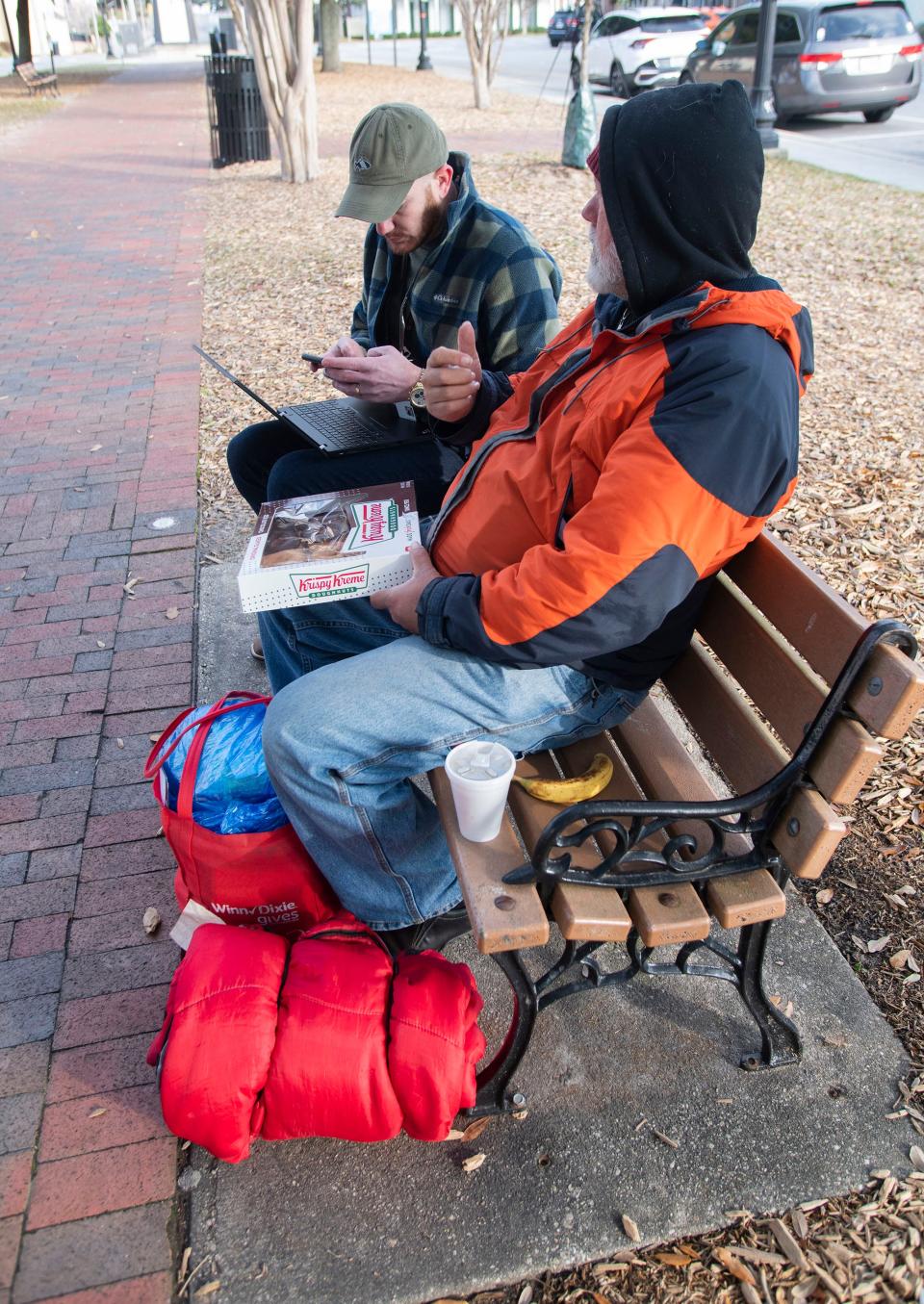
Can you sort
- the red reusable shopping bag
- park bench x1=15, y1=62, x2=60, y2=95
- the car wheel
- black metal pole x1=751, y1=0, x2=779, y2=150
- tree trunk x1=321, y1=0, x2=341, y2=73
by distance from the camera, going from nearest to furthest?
the red reusable shopping bag, black metal pole x1=751, y1=0, x2=779, y2=150, the car wheel, park bench x1=15, y1=62, x2=60, y2=95, tree trunk x1=321, y1=0, x2=341, y2=73

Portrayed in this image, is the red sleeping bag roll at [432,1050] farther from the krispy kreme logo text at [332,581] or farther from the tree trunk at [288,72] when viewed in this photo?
the tree trunk at [288,72]

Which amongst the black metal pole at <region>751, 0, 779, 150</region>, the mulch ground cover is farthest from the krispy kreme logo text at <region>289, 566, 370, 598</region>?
the black metal pole at <region>751, 0, 779, 150</region>

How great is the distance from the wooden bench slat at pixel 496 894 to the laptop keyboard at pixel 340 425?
4.48 ft

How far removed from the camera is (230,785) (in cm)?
228

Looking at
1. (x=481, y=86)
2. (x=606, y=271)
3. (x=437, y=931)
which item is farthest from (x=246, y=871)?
(x=481, y=86)

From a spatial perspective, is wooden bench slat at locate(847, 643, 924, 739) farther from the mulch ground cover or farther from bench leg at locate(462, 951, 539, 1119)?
the mulch ground cover

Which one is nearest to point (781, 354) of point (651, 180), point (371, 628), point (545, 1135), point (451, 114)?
point (651, 180)

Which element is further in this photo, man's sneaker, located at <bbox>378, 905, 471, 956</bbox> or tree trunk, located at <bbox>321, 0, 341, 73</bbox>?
tree trunk, located at <bbox>321, 0, 341, 73</bbox>

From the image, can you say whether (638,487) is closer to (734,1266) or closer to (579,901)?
(579,901)

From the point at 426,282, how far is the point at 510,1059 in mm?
2212

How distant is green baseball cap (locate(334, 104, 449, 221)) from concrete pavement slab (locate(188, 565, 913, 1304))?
2206 mm

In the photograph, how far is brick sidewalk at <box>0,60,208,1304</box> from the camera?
6.49 ft

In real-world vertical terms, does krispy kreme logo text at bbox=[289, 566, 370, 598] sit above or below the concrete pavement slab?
above

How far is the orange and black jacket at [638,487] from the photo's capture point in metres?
1.74
